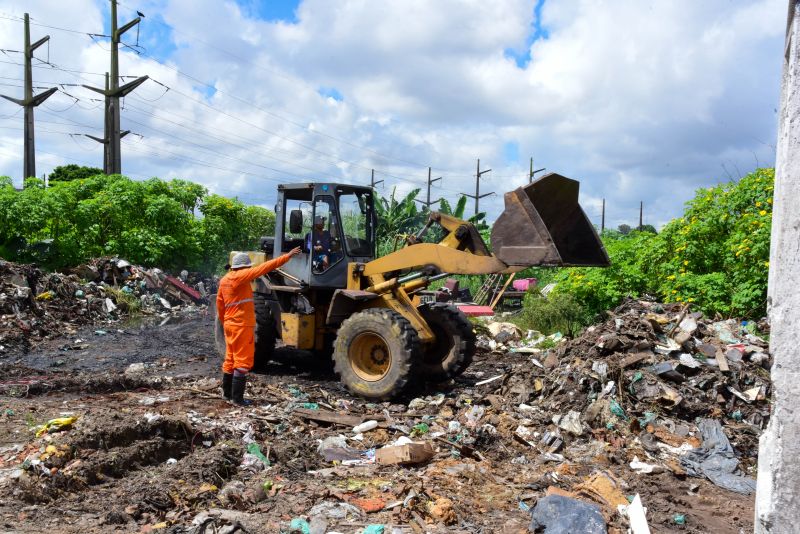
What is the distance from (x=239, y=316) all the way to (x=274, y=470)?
2.46 meters

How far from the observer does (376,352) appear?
7559 mm

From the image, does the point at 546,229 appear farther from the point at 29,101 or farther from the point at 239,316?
the point at 29,101

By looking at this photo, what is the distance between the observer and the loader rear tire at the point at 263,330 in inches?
341

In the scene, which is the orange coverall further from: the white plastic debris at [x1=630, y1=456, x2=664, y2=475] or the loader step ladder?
the loader step ladder

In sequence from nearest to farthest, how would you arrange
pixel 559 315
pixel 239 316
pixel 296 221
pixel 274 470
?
pixel 274 470 → pixel 239 316 → pixel 296 221 → pixel 559 315

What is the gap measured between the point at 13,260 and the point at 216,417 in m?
11.5

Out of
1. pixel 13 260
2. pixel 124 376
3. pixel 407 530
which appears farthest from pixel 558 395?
pixel 13 260

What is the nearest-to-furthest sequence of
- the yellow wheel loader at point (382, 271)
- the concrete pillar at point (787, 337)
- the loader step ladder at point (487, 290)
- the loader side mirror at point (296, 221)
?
the concrete pillar at point (787, 337) < the yellow wheel loader at point (382, 271) < the loader side mirror at point (296, 221) < the loader step ladder at point (487, 290)

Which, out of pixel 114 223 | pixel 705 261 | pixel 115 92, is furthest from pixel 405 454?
pixel 115 92

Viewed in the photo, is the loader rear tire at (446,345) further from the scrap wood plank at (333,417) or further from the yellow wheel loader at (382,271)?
the scrap wood plank at (333,417)

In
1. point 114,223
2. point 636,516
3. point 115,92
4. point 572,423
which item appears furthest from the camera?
point 115,92

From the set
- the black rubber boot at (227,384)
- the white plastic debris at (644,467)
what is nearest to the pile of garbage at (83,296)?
the black rubber boot at (227,384)

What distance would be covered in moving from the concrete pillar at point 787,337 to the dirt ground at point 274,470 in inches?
63.3

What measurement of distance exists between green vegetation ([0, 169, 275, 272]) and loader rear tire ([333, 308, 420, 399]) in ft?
36.5
